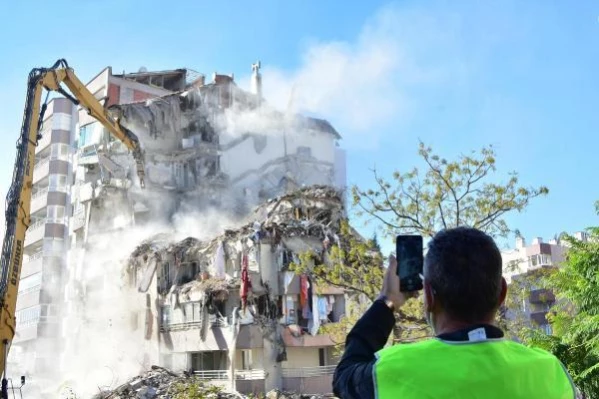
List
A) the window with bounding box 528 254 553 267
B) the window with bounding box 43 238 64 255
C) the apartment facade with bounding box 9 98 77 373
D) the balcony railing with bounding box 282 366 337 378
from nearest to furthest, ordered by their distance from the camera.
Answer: the balcony railing with bounding box 282 366 337 378 < the apartment facade with bounding box 9 98 77 373 < the window with bounding box 43 238 64 255 < the window with bounding box 528 254 553 267

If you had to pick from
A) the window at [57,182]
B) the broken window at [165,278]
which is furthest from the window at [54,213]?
the broken window at [165,278]

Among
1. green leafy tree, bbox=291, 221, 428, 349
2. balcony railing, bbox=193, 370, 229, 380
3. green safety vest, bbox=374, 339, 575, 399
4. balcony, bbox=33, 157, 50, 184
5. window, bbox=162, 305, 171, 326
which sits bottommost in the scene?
balcony railing, bbox=193, 370, 229, 380

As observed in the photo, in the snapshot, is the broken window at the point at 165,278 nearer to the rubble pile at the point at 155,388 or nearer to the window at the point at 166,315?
the window at the point at 166,315

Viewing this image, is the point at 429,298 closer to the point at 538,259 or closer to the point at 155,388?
the point at 155,388

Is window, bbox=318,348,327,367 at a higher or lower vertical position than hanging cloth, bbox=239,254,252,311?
lower

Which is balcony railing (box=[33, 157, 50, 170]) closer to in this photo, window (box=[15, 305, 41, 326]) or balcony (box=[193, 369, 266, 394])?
window (box=[15, 305, 41, 326])

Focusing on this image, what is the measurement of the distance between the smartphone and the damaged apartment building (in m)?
29.7

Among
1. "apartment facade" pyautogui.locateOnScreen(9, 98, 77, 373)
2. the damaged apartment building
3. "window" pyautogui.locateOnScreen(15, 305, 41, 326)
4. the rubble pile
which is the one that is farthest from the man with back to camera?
"window" pyautogui.locateOnScreen(15, 305, 41, 326)

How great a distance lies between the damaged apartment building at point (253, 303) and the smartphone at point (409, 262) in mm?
29727

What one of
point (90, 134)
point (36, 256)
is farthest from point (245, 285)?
point (36, 256)

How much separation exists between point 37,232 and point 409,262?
5608 cm

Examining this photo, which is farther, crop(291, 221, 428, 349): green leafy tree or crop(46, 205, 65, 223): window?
crop(46, 205, 65, 223): window

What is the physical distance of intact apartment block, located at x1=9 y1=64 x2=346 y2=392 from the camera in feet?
109

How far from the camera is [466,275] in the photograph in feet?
6.73
